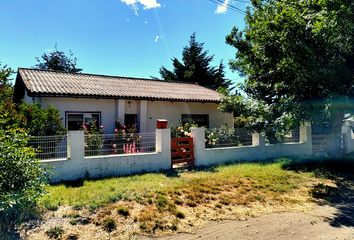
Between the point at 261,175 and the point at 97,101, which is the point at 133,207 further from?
the point at 97,101

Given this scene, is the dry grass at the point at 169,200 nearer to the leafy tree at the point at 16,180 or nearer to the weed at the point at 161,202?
the weed at the point at 161,202

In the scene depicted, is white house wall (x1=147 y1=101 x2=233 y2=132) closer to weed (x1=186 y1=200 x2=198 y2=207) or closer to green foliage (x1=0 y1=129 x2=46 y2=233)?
weed (x1=186 y1=200 x2=198 y2=207)

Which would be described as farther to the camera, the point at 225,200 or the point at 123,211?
the point at 225,200

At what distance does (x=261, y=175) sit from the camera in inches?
403

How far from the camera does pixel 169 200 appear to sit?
738 centimetres

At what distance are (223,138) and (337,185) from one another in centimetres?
449

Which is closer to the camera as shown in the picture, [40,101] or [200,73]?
[40,101]

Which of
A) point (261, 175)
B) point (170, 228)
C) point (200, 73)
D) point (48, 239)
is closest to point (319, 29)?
point (261, 175)

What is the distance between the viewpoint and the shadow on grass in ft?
23.6

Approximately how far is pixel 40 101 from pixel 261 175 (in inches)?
396

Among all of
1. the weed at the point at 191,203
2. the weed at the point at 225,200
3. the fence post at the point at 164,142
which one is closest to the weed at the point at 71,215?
the weed at the point at 191,203

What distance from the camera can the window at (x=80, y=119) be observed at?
1504 centimetres

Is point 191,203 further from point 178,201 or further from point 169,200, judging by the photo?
point 169,200

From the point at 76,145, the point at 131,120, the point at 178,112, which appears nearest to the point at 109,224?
the point at 76,145
